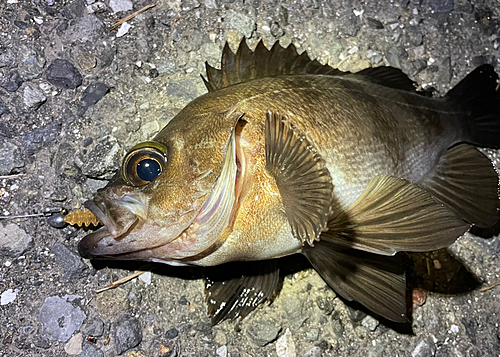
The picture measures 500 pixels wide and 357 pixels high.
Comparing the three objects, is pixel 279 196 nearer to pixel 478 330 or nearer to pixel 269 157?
pixel 269 157

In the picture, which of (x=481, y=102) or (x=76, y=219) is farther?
(x=481, y=102)

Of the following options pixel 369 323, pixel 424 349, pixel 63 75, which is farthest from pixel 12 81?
pixel 424 349

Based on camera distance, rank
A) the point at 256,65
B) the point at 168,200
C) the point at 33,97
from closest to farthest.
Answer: the point at 168,200
the point at 256,65
the point at 33,97

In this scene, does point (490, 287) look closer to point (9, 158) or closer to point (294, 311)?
point (294, 311)

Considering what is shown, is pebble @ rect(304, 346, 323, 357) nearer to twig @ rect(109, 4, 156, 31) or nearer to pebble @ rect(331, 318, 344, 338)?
pebble @ rect(331, 318, 344, 338)

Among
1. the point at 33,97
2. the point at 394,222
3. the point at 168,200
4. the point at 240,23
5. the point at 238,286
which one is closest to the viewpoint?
the point at 168,200

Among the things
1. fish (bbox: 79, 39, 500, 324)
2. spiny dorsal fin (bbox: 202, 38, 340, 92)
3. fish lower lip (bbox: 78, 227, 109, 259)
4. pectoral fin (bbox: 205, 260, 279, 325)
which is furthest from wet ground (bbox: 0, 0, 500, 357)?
fish lower lip (bbox: 78, 227, 109, 259)
